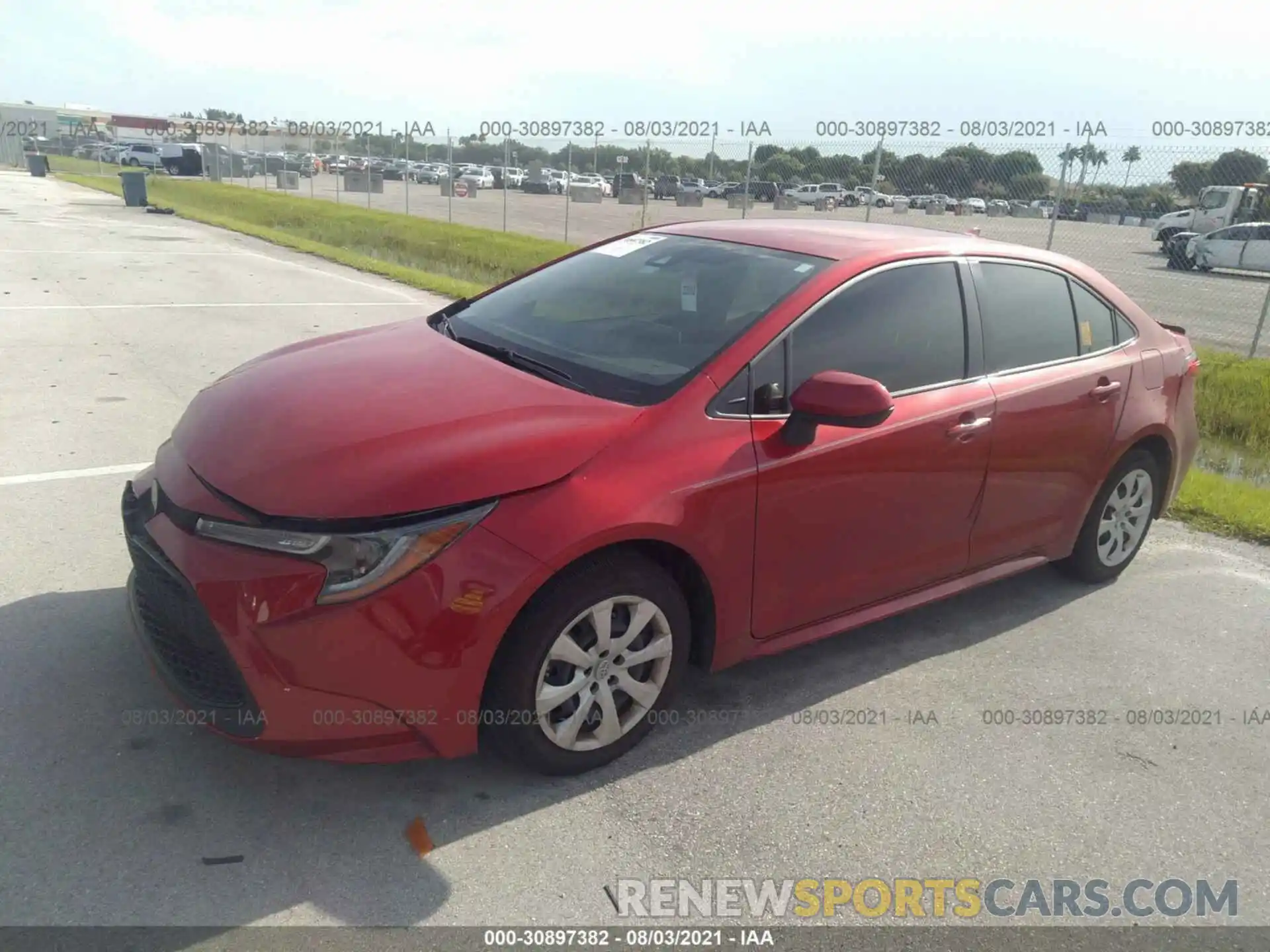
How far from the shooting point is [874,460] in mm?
3506

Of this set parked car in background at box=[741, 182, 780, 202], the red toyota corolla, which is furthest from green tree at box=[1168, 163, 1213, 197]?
the red toyota corolla

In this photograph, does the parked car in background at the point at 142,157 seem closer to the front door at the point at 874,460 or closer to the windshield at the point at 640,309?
the windshield at the point at 640,309

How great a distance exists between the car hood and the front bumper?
19cm

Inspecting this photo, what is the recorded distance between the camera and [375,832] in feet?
9.11

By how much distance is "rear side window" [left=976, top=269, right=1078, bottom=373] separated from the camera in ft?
13.2

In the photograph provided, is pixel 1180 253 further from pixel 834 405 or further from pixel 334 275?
pixel 834 405

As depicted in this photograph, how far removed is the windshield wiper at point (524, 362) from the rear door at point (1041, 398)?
175 centimetres

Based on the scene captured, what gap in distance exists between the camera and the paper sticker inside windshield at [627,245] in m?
4.29

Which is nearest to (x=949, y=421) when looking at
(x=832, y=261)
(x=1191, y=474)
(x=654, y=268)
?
(x=832, y=261)

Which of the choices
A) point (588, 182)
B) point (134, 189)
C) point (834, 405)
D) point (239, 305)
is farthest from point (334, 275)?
point (588, 182)

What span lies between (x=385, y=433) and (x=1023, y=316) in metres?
2.78

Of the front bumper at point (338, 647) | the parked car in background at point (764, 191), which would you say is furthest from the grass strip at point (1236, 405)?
the parked car in background at point (764, 191)

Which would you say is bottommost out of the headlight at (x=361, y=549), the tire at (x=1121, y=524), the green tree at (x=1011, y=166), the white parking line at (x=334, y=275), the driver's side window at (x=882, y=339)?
the white parking line at (x=334, y=275)

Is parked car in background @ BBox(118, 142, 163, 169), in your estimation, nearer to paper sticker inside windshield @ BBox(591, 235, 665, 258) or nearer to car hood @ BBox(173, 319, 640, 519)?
paper sticker inside windshield @ BBox(591, 235, 665, 258)
